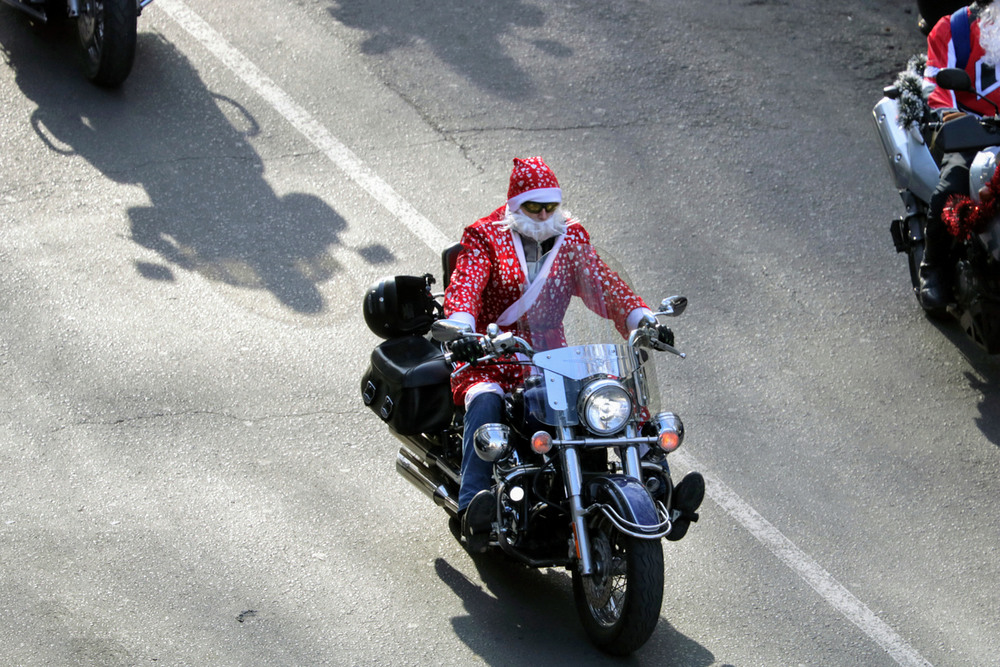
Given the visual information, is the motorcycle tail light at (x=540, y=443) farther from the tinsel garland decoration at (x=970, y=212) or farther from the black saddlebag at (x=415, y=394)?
the tinsel garland decoration at (x=970, y=212)

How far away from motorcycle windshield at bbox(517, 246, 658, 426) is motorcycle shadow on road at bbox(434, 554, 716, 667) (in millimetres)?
918

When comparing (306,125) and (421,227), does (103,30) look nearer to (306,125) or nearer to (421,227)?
(306,125)

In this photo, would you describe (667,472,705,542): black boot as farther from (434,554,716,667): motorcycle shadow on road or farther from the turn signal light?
(434,554,716,667): motorcycle shadow on road

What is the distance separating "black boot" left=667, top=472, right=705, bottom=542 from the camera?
16.4ft

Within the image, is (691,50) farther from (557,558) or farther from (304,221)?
(557,558)

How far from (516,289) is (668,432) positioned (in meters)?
1.00

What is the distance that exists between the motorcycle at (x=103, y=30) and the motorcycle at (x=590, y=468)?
4919mm

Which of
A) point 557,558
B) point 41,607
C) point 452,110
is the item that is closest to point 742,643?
point 557,558

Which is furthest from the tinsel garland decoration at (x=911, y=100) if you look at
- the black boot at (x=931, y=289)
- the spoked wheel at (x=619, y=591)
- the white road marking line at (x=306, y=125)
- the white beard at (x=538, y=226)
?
the spoked wheel at (x=619, y=591)

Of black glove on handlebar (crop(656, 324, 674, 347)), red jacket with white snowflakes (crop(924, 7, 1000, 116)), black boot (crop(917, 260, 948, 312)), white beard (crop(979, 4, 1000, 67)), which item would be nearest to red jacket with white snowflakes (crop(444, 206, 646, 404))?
black glove on handlebar (crop(656, 324, 674, 347))

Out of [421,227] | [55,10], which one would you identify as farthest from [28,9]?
[421,227]

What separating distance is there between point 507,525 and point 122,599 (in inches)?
64.4

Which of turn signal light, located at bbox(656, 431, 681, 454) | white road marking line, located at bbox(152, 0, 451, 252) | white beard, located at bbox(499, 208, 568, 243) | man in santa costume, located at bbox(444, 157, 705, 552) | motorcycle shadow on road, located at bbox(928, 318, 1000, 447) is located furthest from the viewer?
white road marking line, located at bbox(152, 0, 451, 252)

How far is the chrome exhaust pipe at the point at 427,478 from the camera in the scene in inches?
Answer: 217
